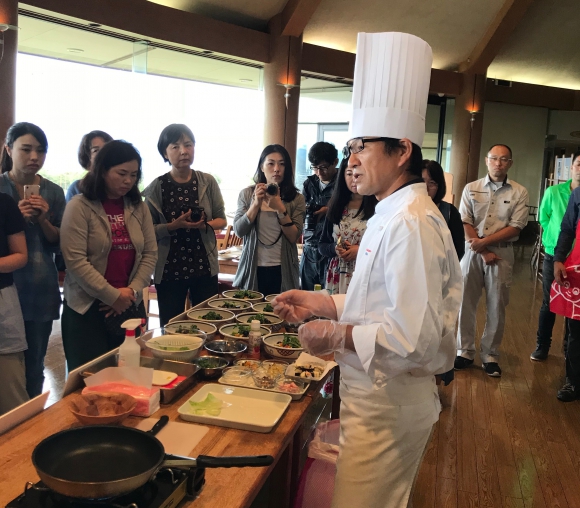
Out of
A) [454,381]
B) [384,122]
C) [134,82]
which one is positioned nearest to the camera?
[384,122]

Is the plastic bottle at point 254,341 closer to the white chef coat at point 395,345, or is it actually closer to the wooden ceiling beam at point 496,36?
the white chef coat at point 395,345

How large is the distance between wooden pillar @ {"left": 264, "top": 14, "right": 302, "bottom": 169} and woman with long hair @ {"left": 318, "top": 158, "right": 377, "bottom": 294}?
359cm

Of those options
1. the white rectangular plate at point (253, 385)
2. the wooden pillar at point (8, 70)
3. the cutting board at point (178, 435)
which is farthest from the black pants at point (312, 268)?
the wooden pillar at point (8, 70)

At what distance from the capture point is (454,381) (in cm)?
371

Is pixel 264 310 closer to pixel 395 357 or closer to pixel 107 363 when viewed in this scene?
pixel 107 363

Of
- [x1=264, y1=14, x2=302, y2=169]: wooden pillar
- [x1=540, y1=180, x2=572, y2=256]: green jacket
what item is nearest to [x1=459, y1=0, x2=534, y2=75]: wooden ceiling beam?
[x1=264, y1=14, x2=302, y2=169]: wooden pillar

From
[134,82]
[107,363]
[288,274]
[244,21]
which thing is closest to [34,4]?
[134,82]

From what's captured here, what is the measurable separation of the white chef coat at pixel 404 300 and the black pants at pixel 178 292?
61.9 inches

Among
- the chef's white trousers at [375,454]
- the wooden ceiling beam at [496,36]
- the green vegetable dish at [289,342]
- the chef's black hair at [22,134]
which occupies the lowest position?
the chef's white trousers at [375,454]

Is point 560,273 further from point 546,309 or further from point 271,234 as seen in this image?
point 271,234

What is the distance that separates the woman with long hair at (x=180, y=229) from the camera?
2.80m

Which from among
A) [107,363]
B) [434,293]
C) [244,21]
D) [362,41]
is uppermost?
[244,21]

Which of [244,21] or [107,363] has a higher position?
[244,21]

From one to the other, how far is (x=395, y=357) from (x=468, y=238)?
9.19 ft
